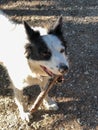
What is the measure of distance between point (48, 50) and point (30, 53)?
21cm

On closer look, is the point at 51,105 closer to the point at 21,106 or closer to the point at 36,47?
the point at 21,106

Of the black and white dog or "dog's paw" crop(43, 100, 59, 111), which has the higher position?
the black and white dog

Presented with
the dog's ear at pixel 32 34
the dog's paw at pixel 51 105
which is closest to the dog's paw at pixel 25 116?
the dog's paw at pixel 51 105

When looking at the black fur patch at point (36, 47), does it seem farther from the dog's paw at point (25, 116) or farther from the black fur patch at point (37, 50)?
the dog's paw at point (25, 116)

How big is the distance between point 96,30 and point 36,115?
184 centimetres

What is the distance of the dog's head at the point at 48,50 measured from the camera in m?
3.13

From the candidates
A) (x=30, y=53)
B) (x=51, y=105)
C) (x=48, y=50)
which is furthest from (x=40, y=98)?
(x=48, y=50)

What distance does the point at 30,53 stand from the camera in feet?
10.6

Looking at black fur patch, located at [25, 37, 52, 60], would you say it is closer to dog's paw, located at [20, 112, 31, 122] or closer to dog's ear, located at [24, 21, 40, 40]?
dog's ear, located at [24, 21, 40, 40]

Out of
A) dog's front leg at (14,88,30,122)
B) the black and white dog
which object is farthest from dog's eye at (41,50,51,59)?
dog's front leg at (14,88,30,122)

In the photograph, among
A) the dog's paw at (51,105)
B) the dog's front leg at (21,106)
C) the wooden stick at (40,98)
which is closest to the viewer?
the wooden stick at (40,98)

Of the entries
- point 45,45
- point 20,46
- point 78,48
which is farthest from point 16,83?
point 78,48

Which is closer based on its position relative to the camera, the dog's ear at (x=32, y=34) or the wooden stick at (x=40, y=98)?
the dog's ear at (x=32, y=34)

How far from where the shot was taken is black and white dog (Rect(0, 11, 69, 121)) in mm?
3150
